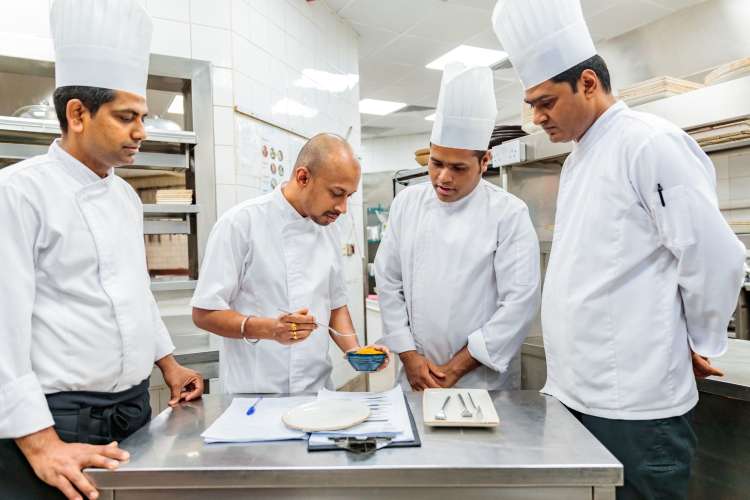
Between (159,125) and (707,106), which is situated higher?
(159,125)

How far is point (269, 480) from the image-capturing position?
0.93 m

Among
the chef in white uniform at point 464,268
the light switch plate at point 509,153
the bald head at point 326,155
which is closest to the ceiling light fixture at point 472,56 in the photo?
the light switch plate at point 509,153

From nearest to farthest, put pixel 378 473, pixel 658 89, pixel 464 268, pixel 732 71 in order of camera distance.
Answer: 1. pixel 378 473
2. pixel 464 268
3. pixel 732 71
4. pixel 658 89

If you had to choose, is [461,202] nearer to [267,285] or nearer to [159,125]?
[267,285]

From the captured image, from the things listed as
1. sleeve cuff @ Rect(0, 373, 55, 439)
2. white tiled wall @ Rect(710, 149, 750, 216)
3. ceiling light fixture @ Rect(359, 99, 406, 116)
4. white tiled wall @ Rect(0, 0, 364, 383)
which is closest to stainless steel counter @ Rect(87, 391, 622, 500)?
sleeve cuff @ Rect(0, 373, 55, 439)

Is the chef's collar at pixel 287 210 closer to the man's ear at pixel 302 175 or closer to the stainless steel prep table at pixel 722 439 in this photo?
the man's ear at pixel 302 175

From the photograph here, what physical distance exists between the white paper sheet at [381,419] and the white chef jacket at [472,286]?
1.50 feet

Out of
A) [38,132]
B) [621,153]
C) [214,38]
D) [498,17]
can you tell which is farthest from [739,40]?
[38,132]

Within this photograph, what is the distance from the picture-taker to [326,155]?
1.56 m

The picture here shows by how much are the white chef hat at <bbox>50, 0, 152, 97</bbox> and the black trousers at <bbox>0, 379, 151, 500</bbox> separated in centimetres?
73

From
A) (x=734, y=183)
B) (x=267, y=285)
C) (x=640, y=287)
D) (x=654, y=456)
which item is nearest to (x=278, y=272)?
(x=267, y=285)

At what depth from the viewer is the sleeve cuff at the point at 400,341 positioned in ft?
6.07

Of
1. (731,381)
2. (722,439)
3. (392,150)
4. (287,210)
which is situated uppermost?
(392,150)

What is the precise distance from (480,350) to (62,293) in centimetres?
124
